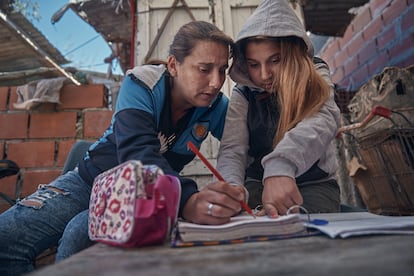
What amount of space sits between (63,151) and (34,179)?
8.4 inches

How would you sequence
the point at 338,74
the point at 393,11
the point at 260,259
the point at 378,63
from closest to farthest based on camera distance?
the point at 260,259, the point at 393,11, the point at 378,63, the point at 338,74

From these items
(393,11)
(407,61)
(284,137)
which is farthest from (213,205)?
(393,11)

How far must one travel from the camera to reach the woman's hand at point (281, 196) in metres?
0.89

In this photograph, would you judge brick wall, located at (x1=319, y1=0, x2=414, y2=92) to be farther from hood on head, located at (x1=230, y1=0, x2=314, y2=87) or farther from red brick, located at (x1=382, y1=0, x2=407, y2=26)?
hood on head, located at (x1=230, y1=0, x2=314, y2=87)

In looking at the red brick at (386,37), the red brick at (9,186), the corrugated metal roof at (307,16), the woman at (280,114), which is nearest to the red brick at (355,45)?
the corrugated metal roof at (307,16)

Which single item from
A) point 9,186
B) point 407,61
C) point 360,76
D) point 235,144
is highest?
point 360,76

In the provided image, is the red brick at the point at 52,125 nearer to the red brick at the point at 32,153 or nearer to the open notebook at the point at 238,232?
the red brick at the point at 32,153

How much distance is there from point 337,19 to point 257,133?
2590 mm

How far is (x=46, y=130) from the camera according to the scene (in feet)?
6.10

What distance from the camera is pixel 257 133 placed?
4.37 feet

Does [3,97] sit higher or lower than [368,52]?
lower

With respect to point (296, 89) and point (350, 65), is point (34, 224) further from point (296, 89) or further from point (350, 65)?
point (350, 65)

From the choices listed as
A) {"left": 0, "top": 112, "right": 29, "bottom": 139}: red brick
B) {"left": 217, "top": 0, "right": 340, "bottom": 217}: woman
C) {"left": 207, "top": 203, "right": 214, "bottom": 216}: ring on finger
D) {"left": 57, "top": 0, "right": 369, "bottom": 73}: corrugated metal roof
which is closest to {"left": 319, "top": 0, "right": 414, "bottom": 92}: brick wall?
{"left": 57, "top": 0, "right": 369, "bottom": 73}: corrugated metal roof

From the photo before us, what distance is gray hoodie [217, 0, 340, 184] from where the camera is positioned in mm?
1010
